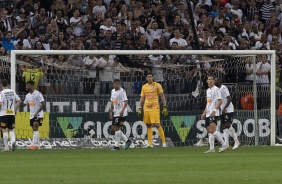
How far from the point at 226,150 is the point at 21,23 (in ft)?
30.7

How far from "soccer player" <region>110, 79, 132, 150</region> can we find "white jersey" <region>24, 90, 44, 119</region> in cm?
216

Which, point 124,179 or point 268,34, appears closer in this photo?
point 124,179

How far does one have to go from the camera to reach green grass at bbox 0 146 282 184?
53.3ft

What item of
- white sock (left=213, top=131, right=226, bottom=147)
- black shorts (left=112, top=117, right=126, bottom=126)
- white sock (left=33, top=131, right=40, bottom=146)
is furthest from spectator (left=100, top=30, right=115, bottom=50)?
white sock (left=213, top=131, right=226, bottom=147)

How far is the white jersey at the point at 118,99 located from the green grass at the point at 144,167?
9.08ft

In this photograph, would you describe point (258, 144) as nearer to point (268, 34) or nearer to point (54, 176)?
point (268, 34)

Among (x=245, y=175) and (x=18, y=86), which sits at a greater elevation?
(x=18, y=86)

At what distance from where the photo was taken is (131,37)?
32406 mm

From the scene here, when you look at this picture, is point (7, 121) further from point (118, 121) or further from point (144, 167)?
point (144, 167)

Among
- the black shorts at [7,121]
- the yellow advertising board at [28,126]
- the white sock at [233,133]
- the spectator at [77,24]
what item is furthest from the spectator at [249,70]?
the black shorts at [7,121]

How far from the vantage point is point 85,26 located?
32594 millimetres

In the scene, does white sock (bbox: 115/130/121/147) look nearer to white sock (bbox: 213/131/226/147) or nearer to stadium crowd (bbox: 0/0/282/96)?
stadium crowd (bbox: 0/0/282/96)

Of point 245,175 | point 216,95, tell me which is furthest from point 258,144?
point 245,175


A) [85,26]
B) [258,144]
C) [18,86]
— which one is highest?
[85,26]
